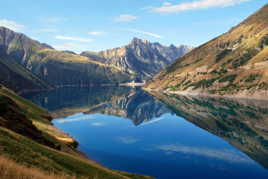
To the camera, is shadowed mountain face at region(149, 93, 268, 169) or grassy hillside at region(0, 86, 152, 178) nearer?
grassy hillside at region(0, 86, 152, 178)

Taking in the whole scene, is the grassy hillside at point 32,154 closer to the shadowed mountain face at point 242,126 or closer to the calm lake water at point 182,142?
the calm lake water at point 182,142

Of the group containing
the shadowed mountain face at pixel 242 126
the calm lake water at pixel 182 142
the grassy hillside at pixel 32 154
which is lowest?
the calm lake water at pixel 182 142

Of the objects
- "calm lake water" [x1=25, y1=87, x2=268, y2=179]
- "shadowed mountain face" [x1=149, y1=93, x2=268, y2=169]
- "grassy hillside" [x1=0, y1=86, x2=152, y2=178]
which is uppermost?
"grassy hillside" [x1=0, y1=86, x2=152, y2=178]

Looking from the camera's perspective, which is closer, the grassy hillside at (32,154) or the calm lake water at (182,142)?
the grassy hillside at (32,154)

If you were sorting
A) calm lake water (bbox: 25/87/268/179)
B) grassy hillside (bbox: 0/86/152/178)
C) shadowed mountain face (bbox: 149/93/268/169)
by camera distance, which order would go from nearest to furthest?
grassy hillside (bbox: 0/86/152/178)
calm lake water (bbox: 25/87/268/179)
shadowed mountain face (bbox: 149/93/268/169)

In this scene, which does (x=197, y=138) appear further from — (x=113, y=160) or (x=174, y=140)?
(x=113, y=160)

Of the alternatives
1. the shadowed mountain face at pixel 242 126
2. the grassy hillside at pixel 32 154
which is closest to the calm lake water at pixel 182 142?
the shadowed mountain face at pixel 242 126

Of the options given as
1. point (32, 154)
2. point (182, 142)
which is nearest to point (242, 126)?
point (182, 142)

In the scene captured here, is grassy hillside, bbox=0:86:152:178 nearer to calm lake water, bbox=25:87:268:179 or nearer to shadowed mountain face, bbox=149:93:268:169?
calm lake water, bbox=25:87:268:179

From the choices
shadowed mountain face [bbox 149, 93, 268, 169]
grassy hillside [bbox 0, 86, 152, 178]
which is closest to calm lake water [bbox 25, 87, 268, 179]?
shadowed mountain face [bbox 149, 93, 268, 169]

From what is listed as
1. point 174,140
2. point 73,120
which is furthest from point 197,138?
point 73,120

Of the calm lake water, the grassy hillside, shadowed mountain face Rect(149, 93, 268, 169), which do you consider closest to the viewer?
the grassy hillside

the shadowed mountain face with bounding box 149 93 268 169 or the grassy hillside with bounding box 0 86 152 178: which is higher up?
the grassy hillside with bounding box 0 86 152 178

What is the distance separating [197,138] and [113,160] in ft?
177
